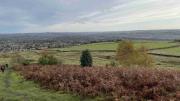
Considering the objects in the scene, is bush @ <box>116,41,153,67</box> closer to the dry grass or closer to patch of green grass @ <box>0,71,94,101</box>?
patch of green grass @ <box>0,71,94,101</box>

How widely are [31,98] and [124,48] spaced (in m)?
74.9

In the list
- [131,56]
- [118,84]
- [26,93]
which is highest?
[118,84]

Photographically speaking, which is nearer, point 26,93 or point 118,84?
point 118,84

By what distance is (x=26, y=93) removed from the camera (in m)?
21.0

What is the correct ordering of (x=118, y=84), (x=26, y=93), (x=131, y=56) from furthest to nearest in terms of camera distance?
(x=131, y=56), (x=26, y=93), (x=118, y=84)

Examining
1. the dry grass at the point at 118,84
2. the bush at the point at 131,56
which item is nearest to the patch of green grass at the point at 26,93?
the dry grass at the point at 118,84

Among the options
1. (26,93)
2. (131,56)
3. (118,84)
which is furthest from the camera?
(131,56)

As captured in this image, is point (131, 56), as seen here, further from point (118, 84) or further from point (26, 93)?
point (118, 84)

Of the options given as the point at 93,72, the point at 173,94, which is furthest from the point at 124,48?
the point at 173,94

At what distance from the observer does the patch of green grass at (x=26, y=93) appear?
19.3 m

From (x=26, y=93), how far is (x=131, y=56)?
69.1 meters

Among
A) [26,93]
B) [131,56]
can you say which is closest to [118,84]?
[26,93]

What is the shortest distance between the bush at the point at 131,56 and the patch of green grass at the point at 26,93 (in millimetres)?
60466

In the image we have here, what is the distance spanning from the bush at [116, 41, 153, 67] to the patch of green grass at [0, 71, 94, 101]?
2381 inches
